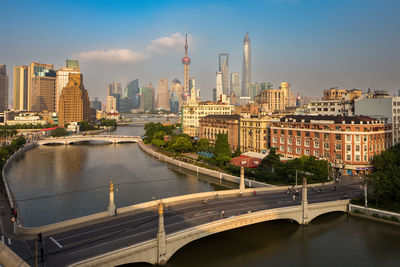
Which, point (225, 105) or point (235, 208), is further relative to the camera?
point (225, 105)

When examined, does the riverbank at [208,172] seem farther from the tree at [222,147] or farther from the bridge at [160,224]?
the bridge at [160,224]

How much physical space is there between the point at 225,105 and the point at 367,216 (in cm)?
12062

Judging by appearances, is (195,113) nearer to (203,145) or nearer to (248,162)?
(203,145)

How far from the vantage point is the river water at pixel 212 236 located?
3428cm

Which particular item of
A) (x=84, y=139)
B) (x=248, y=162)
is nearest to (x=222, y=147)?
(x=248, y=162)

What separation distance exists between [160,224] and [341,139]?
4965 centimetres

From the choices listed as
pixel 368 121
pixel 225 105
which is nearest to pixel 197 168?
pixel 368 121

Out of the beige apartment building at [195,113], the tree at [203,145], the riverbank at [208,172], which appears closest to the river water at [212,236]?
the riverbank at [208,172]

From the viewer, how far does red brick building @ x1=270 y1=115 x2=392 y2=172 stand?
6488cm

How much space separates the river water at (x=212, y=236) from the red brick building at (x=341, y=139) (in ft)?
71.8

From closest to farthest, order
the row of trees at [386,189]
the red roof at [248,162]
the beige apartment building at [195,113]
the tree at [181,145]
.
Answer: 1. the row of trees at [386,189]
2. the red roof at [248,162]
3. the tree at [181,145]
4. the beige apartment building at [195,113]

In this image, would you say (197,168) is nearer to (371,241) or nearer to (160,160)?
(160,160)

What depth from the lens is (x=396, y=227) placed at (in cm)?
4078

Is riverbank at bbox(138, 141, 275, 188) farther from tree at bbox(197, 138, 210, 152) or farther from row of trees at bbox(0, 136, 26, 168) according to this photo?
row of trees at bbox(0, 136, 26, 168)
